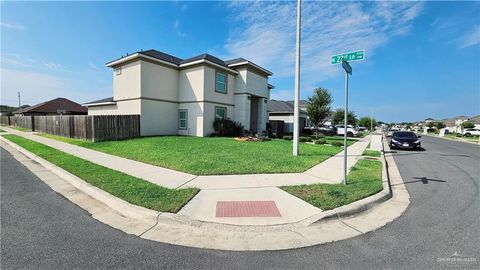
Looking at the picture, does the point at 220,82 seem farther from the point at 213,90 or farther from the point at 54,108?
the point at 54,108

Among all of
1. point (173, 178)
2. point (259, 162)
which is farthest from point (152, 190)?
point (259, 162)

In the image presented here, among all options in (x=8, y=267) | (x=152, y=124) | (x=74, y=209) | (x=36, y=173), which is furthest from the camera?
(x=152, y=124)

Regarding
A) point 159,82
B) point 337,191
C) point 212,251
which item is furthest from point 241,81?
point 212,251

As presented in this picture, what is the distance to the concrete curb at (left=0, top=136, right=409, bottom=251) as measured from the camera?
Answer: 329 cm

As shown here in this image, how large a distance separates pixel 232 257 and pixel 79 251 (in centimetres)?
214

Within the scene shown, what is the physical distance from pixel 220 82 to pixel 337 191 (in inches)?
616

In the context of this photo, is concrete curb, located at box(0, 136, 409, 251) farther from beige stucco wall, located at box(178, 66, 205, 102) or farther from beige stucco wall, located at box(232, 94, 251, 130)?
beige stucco wall, located at box(232, 94, 251, 130)

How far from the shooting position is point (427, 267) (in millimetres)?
2752

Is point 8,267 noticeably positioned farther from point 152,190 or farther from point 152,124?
point 152,124

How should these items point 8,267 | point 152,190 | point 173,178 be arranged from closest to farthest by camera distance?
point 8,267 < point 152,190 < point 173,178

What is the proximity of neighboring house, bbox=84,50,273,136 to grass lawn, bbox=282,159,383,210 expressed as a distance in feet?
43.0

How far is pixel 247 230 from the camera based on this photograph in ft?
12.0

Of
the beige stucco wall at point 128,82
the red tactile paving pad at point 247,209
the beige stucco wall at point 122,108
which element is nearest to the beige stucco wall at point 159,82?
the beige stucco wall at point 128,82

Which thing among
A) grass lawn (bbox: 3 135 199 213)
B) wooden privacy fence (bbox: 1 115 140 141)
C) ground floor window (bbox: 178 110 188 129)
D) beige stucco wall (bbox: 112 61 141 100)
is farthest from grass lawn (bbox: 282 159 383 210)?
beige stucco wall (bbox: 112 61 141 100)
